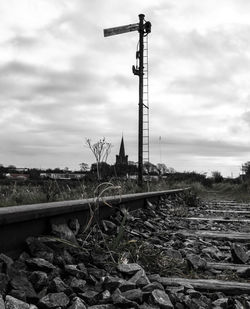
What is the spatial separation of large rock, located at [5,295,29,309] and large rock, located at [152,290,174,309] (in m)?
0.74

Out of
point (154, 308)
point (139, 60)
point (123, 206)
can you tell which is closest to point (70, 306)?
point (154, 308)

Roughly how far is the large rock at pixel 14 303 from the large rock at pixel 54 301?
13 cm

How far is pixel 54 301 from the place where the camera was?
2041 mm

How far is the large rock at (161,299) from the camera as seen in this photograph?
2.19 metres

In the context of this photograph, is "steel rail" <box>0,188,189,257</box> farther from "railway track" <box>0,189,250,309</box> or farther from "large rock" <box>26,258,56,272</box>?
"large rock" <box>26,258,56,272</box>

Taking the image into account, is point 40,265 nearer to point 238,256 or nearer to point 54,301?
point 54,301

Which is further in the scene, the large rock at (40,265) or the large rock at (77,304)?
the large rock at (40,265)

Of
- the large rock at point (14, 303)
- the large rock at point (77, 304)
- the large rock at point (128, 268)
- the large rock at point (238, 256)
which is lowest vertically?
the large rock at point (238, 256)

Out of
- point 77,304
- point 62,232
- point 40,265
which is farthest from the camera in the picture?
point 62,232

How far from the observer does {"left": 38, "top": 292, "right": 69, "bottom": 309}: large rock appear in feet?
6.59

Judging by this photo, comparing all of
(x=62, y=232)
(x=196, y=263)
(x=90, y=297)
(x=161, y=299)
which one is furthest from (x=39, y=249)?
(x=196, y=263)

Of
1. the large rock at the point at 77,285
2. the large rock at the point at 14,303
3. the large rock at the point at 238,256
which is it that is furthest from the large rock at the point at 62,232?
the large rock at the point at 238,256

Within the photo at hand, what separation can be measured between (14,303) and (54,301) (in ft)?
0.78

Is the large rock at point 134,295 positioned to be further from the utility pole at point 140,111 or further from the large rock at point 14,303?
the utility pole at point 140,111
